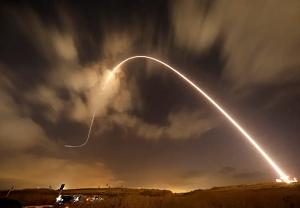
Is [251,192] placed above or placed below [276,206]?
above

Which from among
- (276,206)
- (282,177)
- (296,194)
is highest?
(282,177)

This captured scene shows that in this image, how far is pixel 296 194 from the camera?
19.3 metres

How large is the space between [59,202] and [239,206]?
21.9 metres

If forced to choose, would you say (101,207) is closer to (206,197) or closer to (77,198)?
(77,198)

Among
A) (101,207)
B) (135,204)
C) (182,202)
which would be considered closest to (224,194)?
(182,202)

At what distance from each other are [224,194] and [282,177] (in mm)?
27224

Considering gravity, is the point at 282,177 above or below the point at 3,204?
above

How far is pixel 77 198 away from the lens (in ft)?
81.1

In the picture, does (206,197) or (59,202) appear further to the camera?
(206,197)

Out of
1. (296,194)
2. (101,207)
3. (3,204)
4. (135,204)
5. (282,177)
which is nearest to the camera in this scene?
(3,204)

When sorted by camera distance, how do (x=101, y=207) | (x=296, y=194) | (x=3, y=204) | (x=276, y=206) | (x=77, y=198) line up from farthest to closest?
(x=77, y=198) < (x=101, y=207) < (x=296, y=194) < (x=276, y=206) < (x=3, y=204)

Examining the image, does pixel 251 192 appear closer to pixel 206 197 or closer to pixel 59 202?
pixel 206 197

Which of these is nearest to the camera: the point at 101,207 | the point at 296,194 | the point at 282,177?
the point at 296,194

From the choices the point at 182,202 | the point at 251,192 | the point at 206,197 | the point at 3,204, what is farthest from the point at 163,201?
the point at 3,204
